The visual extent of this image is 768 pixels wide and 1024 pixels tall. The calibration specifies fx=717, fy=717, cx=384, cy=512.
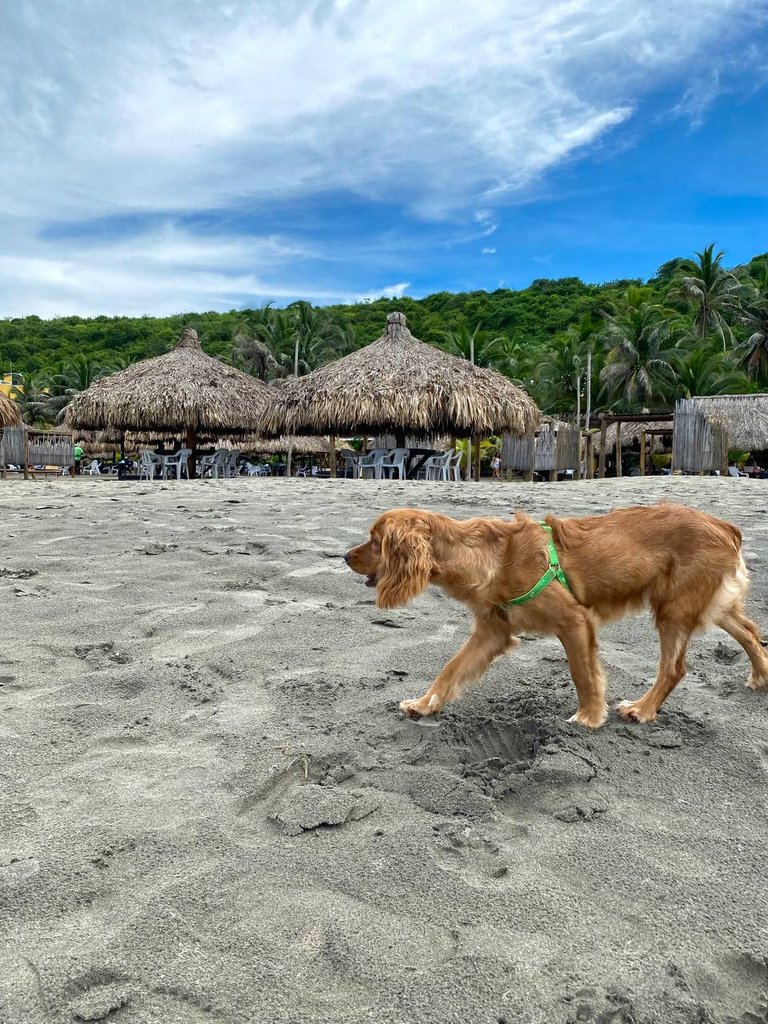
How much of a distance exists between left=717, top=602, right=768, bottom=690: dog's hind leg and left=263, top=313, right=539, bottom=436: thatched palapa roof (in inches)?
552

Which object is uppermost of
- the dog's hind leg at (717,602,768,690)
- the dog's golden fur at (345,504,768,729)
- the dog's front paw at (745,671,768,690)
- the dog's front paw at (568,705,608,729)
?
the dog's golden fur at (345,504,768,729)

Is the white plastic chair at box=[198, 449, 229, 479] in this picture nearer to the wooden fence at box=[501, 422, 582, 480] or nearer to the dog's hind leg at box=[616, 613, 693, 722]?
the wooden fence at box=[501, 422, 582, 480]

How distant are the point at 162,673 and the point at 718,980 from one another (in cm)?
219

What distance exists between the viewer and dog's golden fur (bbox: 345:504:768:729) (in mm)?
2521

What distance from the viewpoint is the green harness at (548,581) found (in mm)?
2502

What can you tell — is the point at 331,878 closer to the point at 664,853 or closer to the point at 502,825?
the point at 502,825

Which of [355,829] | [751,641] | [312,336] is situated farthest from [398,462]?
[312,336]

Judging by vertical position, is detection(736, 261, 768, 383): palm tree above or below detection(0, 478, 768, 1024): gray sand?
above

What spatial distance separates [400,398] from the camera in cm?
1661

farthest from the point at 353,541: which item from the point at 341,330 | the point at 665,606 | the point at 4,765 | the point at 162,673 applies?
the point at 341,330

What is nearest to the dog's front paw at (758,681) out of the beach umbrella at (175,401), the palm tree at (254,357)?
the beach umbrella at (175,401)

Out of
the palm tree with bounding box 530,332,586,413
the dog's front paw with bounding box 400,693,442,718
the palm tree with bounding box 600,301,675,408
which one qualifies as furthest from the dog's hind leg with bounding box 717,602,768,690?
the palm tree with bounding box 530,332,586,413

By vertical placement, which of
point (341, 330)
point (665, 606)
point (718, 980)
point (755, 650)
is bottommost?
point (718, 980)

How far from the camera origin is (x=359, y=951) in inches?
57.6
